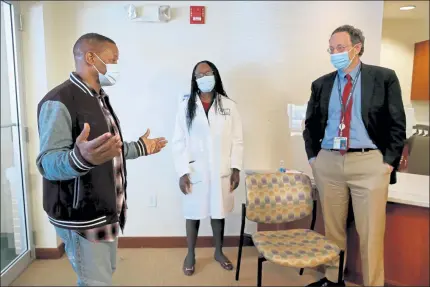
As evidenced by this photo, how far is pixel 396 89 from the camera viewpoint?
181 centimetres

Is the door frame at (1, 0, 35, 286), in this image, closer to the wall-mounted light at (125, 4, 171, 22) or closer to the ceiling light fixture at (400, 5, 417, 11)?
the wall-mounted light at (125, 4, 171, 22)

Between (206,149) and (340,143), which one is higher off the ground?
(340,143)

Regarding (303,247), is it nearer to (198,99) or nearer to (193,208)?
(193,208)

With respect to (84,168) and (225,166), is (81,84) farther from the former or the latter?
(225,166)

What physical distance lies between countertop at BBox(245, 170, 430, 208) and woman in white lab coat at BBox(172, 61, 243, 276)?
95 cm

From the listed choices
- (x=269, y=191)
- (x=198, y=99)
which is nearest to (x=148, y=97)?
(x=198, y=99)

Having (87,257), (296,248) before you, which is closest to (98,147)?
(87,257)

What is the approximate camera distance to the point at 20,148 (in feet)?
7.92

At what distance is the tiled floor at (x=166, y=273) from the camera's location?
7.46 feet

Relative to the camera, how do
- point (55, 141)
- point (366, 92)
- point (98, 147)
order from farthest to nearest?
point (366, 92)
point (55, 141)
point (98, 147)

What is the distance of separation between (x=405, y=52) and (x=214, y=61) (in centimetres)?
127

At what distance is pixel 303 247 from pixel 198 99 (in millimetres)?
1114

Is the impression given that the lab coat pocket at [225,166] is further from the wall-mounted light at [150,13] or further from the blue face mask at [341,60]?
the wall-mounted light at [150,13]

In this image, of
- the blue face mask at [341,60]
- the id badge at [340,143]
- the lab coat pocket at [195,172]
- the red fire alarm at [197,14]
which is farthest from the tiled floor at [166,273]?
the red fire alarm at [197,14]
